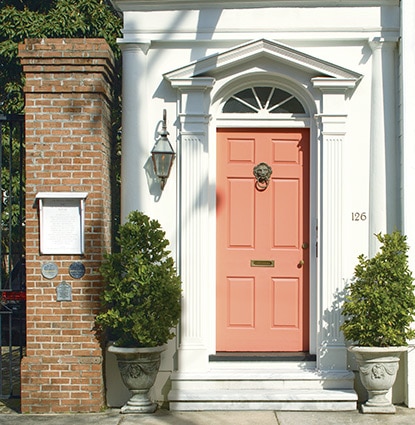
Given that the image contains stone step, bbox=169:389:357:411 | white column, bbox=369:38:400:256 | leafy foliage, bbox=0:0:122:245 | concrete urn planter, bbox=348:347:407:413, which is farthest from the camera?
leafy foliage, bbox=0:0:122:245

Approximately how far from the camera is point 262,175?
739 cm

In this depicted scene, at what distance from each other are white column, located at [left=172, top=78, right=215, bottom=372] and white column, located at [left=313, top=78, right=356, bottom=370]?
1112 millimetres

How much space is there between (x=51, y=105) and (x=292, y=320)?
3141mm

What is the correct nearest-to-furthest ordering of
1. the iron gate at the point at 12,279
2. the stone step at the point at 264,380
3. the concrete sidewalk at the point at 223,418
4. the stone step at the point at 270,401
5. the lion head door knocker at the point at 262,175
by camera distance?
the concrete sidewalk at the point at 223,418 < the stone step at the point at 270,401 < the stone step at the point at 264,380 < the lion head door knocker at the point at 262,175 < the iron gate at the point at 12,279

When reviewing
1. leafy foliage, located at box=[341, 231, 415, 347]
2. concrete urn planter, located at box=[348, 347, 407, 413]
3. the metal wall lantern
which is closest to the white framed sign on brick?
the metal wall lantern

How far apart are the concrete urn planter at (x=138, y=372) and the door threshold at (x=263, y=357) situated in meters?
0.69

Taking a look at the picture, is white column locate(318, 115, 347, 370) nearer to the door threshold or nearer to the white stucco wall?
the white stucco wall

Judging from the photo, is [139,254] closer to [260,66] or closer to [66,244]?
[66,244]

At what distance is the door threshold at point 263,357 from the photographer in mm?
7266

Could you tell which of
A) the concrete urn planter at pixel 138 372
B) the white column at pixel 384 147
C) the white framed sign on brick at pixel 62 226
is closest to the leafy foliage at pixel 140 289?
the concrete urn planter at pixel 138 372

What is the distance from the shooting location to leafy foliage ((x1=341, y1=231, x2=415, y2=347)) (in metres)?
6.61

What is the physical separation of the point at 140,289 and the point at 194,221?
3.02 ft

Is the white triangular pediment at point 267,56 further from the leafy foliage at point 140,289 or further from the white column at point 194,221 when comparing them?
the leafy foliage at point 140,289

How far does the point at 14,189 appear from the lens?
41.3 ft
